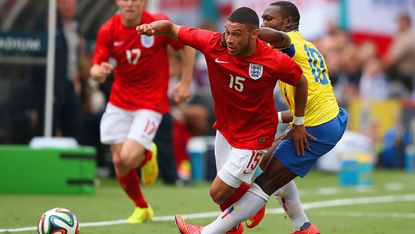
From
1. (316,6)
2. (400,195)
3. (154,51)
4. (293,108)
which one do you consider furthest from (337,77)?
(293,108)

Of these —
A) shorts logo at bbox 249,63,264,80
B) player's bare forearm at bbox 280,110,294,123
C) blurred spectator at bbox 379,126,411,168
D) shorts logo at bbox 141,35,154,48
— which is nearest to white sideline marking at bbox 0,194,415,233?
shorts logo at bbox 141,35,154,48

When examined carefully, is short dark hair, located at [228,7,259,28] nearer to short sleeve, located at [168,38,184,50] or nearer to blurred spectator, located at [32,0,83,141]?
short sleeve, located at [168,38,184,50]

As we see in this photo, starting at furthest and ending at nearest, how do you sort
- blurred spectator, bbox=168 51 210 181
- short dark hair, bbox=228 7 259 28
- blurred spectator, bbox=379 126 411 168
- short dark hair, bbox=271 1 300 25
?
blurred spectator, bbox=379 126 411 168 → blurred spectator, bbox=168 51 210 181 → short dark hair, bbox=271 1 300 25 → short dark hair, bbox=228 7 259 28

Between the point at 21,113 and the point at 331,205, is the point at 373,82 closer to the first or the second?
the point at 21,113

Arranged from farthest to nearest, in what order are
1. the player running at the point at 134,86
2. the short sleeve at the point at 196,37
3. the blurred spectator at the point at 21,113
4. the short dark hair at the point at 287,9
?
the blurred spectator at the point at 21,113
the player running at the point at 134,86
the short dark hair at the point at 287,9
the short sleeve at the point at 196,37

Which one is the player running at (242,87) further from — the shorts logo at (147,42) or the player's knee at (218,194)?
the shorts logo at (147,42)

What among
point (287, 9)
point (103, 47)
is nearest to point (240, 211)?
point (287, 9)

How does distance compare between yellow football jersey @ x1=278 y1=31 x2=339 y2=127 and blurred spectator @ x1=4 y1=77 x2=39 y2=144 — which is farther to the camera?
blurred spectator @ x1=4 y1=77 x2=39 y2=144

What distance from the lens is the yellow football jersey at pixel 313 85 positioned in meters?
8.91

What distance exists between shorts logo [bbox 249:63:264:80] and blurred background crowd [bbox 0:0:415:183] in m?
6.50

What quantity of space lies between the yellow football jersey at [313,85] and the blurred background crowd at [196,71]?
239 inches

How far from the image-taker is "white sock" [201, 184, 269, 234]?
8484mm

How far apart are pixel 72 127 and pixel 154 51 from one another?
18.1ft

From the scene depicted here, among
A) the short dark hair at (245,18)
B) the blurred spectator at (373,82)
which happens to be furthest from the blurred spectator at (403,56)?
the short dark hair at (245,18)
